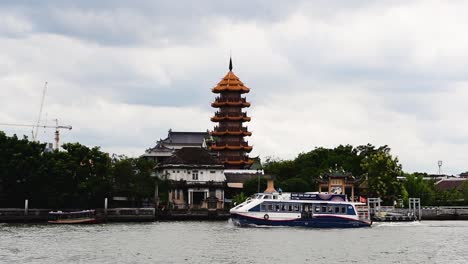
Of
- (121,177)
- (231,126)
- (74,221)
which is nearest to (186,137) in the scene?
(231,126)

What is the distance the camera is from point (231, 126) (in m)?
159

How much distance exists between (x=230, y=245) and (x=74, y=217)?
130 ft

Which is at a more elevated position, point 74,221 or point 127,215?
point 127,215

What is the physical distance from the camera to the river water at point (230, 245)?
5856cm

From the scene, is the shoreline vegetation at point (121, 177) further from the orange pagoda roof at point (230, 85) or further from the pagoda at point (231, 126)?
the orange pagoda roof at point (230, 85)

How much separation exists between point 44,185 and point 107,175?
10.9 meters

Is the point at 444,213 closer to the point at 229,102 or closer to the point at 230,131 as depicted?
the point at 230,131

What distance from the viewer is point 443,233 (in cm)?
8719

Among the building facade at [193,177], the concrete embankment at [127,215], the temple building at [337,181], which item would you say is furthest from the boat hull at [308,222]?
the building facade at [193,177]

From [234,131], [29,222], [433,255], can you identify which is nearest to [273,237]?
[433,255]

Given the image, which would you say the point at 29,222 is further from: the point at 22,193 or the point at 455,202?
the point at 455,202

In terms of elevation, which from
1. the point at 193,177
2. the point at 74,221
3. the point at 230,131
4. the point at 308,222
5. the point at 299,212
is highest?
the point at 230,131

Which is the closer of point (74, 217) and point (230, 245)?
A: point (230, 245)

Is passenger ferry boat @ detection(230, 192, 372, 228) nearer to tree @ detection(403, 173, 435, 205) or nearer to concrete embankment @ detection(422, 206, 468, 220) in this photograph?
concrete embankment @ detection(422, 206, 468, 220)
